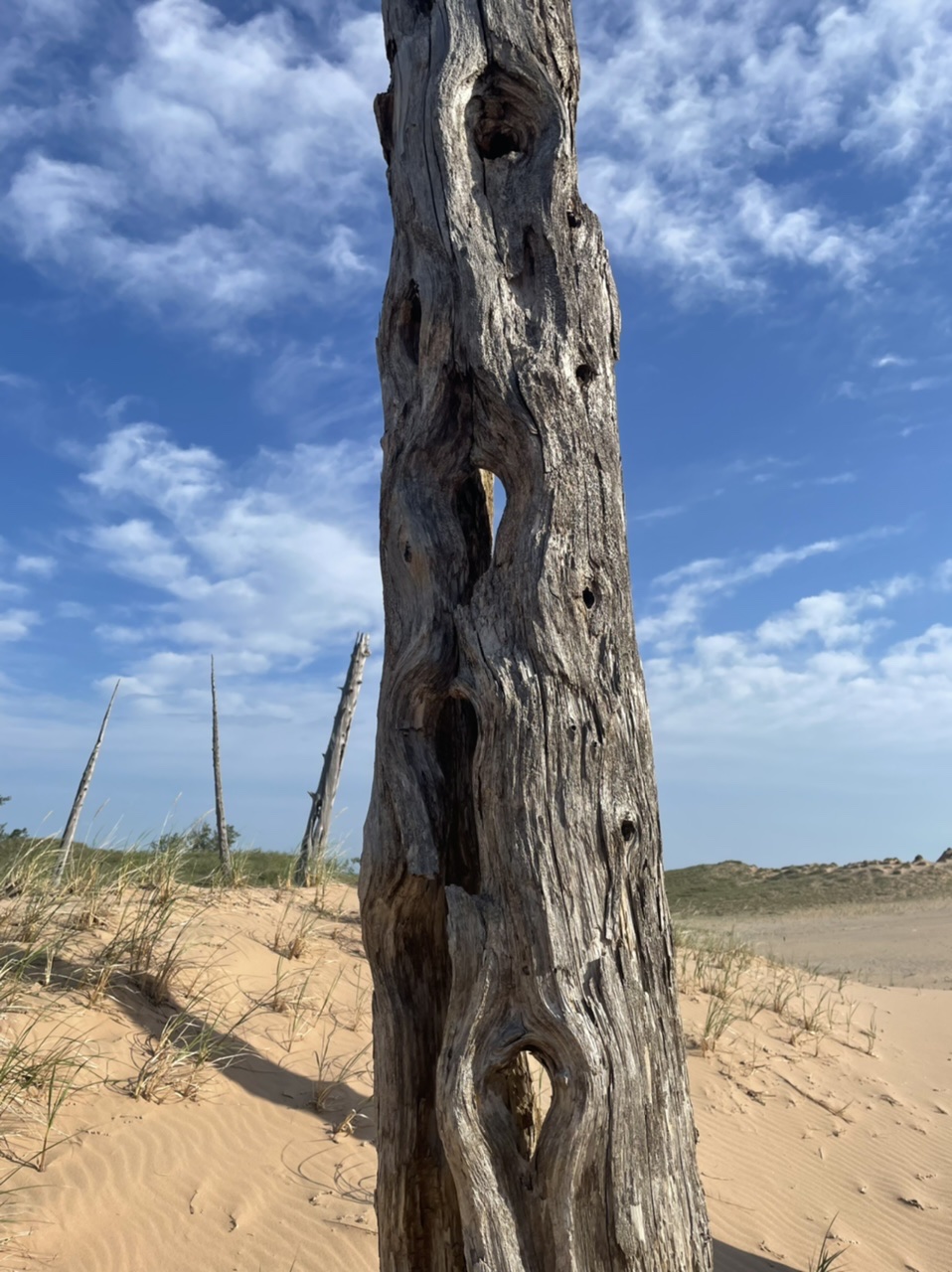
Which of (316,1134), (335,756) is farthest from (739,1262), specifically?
(335,756)

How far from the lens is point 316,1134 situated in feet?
17.4

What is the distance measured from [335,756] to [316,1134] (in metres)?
7.72

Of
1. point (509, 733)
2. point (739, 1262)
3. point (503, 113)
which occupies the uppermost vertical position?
point (503, 113)

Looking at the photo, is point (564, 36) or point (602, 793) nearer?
point (602, 793)

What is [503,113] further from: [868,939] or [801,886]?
[801,886]

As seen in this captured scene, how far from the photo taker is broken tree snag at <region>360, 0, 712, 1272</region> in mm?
2791

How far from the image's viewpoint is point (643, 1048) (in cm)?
289

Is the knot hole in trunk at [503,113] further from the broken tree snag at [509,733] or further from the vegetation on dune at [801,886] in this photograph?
the vegetation on dune at [801,886]

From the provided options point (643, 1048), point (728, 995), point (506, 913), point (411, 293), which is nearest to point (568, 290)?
point (411, 293)

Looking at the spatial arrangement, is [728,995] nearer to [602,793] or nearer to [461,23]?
Result: [602,793]

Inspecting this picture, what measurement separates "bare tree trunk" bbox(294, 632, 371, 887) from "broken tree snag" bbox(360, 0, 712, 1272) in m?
9.02

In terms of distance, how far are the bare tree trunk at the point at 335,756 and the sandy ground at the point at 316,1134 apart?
343cm

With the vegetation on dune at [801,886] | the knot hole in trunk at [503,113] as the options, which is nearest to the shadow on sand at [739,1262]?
the knot hole in trunk at [503,113]

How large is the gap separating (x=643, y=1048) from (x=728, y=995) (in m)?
6.62
